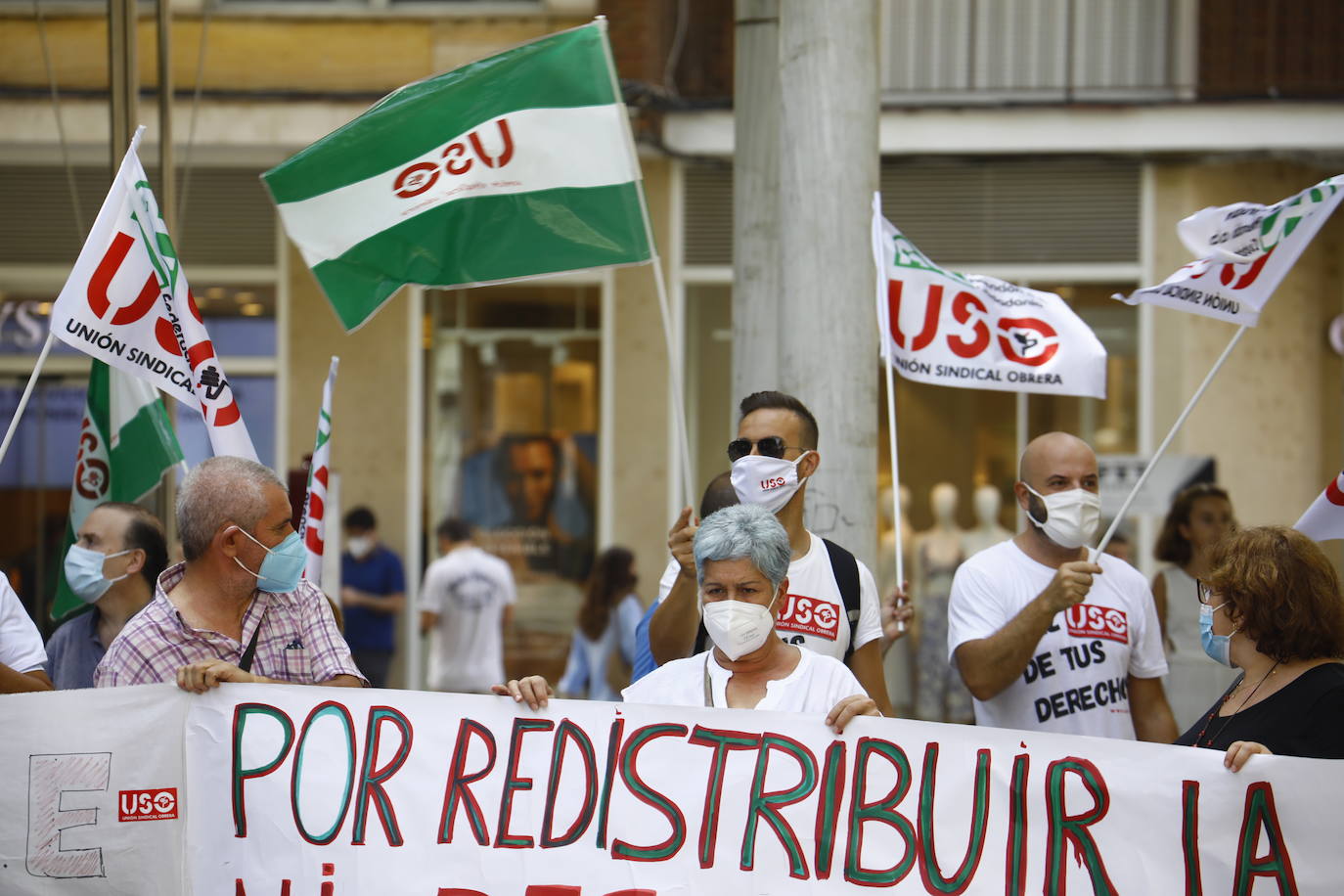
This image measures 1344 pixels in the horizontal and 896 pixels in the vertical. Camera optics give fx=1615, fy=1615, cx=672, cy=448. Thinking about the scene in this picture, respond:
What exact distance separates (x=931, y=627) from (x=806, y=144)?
18.5ft

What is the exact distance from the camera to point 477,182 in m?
5.15

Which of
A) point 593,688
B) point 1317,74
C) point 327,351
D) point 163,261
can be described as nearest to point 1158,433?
point 1317,74

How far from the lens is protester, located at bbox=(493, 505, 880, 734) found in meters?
3.83

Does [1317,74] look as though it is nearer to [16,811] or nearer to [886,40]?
[886,40]

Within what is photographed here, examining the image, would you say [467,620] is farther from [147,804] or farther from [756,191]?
[147,804]

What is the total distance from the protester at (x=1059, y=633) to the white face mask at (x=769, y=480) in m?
0.66

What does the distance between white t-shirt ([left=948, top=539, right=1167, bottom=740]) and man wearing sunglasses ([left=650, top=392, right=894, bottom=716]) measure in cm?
37

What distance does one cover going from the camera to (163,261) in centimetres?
502

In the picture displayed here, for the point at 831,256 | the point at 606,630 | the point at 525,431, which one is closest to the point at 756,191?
the point at 831,256

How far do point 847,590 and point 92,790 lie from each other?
2.09m

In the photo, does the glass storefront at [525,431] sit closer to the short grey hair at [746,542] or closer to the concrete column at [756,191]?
the concrete column at [756,191]

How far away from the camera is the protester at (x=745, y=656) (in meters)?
3.83

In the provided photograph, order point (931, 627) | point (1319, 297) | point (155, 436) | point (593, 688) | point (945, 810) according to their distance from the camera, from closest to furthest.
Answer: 1. point (945, 810)
2. point (155, 436)
3. point (593, 688)
4. point (931, 627)
5. point (1319, 297)

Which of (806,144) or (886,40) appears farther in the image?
(886,40)
